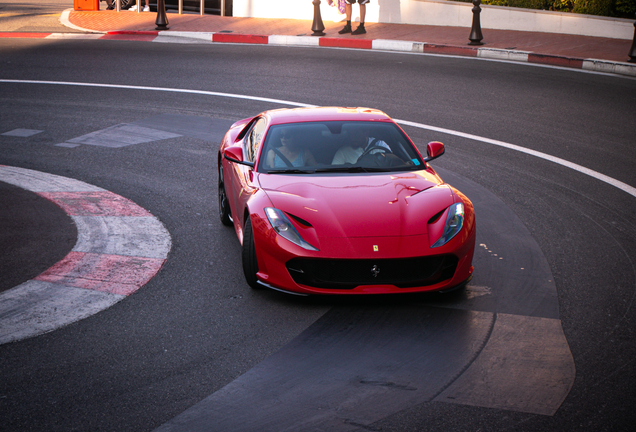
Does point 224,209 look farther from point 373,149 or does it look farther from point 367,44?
point 367,44

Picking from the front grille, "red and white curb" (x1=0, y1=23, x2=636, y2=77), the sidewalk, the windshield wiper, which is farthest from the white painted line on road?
the sidewalk

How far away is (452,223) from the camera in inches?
202

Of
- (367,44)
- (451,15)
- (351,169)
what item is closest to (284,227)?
(351,169)

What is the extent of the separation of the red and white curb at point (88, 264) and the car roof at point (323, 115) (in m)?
1.61

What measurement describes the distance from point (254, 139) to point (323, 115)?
706 mm

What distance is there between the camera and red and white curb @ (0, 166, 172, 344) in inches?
194

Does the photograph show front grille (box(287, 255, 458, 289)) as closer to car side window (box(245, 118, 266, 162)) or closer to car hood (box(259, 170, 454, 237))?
car hood (box(259, 170, 454, 237))

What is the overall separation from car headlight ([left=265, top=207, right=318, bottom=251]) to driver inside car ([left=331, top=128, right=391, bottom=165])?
100cm

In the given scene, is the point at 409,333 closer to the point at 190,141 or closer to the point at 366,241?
the point at 366,241

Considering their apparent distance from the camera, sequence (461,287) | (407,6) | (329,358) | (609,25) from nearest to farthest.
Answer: (329,358) < (461,287) < (609,25) < (407,6)

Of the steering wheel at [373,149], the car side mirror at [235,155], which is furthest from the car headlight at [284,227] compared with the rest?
the steering wheel at [373,149]

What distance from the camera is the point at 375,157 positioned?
603 centimetres

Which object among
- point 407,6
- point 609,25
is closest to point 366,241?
point 609,25

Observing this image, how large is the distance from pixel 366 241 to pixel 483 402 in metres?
1.47
